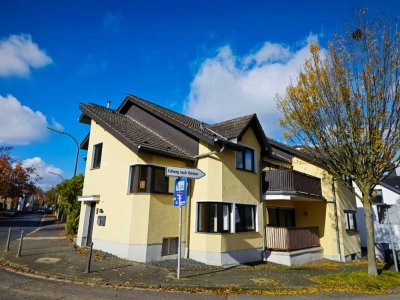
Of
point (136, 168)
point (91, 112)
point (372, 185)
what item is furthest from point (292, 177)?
point (91, 112)

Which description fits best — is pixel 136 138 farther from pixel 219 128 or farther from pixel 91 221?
pixel 91 221

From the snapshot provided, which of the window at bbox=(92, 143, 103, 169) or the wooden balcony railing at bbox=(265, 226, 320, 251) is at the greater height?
the window at bbox=(92, 143, 103, 169)

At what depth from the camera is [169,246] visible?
12969 millimetres

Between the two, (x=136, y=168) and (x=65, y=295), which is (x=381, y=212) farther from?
(x=65, y=295)

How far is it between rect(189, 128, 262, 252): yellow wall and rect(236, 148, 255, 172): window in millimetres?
366

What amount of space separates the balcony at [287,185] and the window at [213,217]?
11.6 feet

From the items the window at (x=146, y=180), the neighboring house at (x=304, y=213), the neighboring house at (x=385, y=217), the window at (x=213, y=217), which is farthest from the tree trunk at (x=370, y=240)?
the window at (x=146, y=180)

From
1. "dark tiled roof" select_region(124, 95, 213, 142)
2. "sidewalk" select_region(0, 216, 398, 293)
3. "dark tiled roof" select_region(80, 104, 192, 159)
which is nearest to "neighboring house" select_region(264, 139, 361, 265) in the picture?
"sidewalk" select_region(0, 216, 398, 293)

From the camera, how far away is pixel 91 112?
1625 cm

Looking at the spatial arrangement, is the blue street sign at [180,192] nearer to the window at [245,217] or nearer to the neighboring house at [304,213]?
the window at [245,217]

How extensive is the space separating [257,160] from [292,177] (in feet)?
7.06

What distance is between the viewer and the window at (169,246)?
501 inches

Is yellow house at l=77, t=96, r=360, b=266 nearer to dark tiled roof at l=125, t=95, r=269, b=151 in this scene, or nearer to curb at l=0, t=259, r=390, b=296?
dark tiled roof at l=125, t=95, r=269, b=151

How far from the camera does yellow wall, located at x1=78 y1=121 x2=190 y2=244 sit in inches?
480
